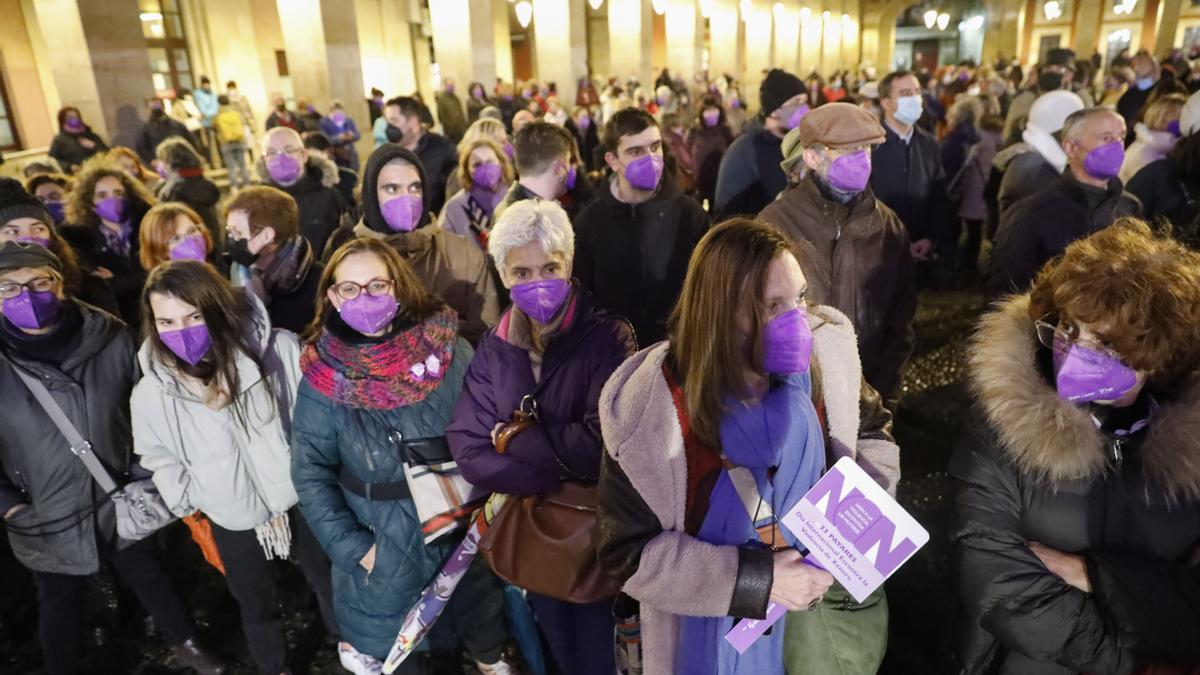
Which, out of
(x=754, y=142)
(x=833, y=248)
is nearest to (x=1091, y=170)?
(x=833, y=248)

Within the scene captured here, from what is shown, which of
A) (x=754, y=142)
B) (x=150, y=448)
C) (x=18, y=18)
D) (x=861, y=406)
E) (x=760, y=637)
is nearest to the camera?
(x=760, y=637)

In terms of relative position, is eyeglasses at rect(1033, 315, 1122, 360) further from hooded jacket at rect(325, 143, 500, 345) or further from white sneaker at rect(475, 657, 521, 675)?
hooded jacket at rect(325, 143, 500, 345)

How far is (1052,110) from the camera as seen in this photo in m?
5.28

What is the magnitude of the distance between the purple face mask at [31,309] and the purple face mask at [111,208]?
2.28 meters

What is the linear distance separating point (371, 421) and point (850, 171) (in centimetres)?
215

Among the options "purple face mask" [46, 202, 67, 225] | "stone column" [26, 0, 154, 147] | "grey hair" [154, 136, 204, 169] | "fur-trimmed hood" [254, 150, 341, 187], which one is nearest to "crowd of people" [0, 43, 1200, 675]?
"purple face mask" [46, 202, 67, 225]

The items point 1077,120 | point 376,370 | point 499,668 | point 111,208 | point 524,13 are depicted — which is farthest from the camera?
point 524,13

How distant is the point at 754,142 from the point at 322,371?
138 inches

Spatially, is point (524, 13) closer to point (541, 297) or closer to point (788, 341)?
point (541, 297)

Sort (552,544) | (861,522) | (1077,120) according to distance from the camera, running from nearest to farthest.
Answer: (861,522), (552,544), (1077,120)

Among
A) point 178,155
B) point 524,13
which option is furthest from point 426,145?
point 524,13

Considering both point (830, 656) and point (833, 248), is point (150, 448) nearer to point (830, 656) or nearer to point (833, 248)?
point (830, 656)

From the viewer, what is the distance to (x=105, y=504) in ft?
9.95

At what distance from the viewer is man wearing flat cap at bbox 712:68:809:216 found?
4.93 metres
